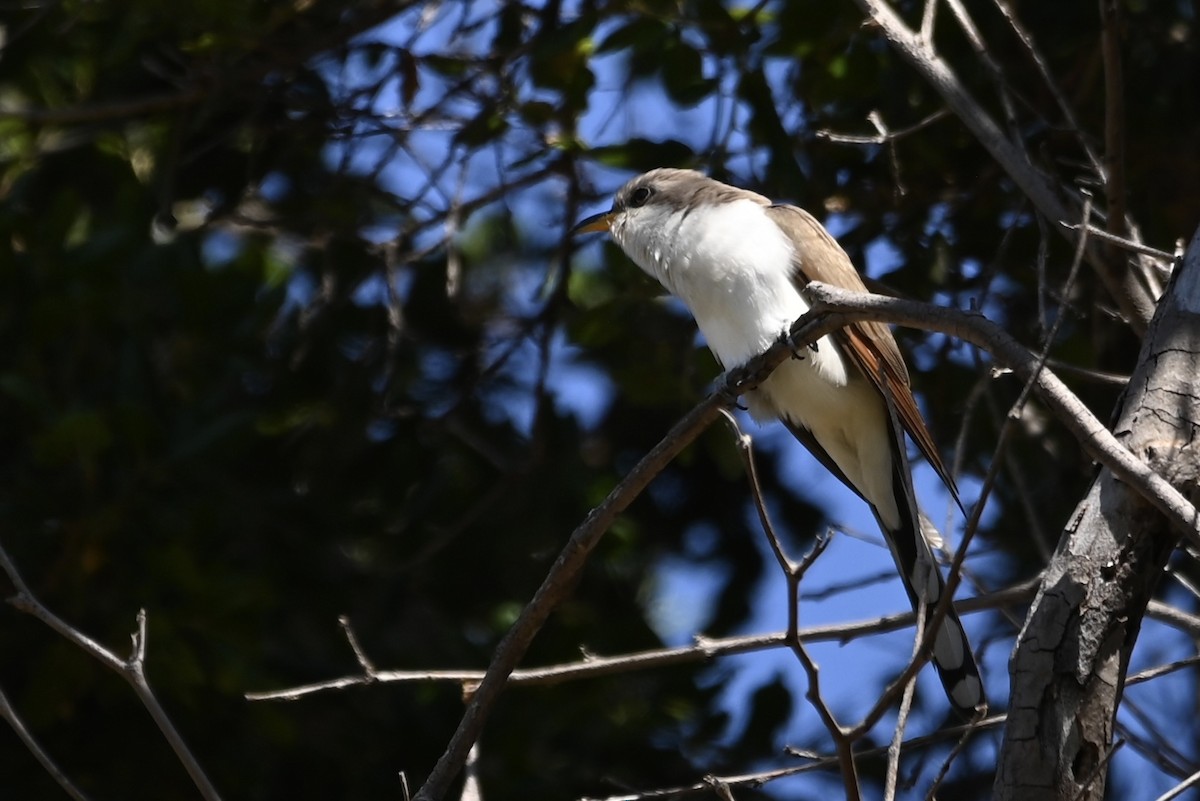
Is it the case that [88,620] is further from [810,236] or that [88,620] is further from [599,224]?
[810,236]

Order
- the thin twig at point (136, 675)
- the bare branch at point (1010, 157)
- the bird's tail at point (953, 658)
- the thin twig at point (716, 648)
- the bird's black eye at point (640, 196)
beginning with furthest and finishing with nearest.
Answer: the bird's black eye at point (640, 196) → the bird's tail at point (953, 658) → the bare branch at point (1010, 157) → the thin twig at point (716, 648) → the thin twig at point (136, 675)

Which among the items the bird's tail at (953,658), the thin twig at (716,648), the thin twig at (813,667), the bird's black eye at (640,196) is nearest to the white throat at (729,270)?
the bird's black eye at (640,196)

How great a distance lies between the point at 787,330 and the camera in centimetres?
339

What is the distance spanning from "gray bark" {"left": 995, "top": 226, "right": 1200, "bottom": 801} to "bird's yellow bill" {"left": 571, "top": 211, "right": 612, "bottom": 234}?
2172 mm

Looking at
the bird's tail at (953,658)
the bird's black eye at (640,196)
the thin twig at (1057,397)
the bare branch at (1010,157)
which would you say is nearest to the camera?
the thin twig at (1057,397)

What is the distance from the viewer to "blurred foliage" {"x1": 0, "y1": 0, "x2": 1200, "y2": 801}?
395cm

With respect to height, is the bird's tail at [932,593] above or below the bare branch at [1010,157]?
below

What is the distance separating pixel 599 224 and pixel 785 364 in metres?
0.86

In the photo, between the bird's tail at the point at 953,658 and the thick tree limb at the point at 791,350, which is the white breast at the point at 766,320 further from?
the thick tree limb at the point at 791,350

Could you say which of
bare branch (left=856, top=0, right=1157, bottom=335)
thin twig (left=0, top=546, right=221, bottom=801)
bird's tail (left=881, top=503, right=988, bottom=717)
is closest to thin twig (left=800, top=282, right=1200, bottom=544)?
bare branch (left=856, top=0, right=1157, bottom=335)

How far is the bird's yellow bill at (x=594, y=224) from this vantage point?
4.28 metres

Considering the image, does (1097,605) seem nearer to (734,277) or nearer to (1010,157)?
(1010,157)

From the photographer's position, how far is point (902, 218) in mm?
4137

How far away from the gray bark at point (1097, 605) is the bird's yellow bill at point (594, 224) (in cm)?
217
